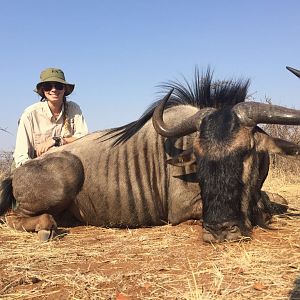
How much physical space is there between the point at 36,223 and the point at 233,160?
7.74 ft

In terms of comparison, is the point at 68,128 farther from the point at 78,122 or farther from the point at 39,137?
the point at 39,137

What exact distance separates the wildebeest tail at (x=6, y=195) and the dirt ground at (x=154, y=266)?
88 cm

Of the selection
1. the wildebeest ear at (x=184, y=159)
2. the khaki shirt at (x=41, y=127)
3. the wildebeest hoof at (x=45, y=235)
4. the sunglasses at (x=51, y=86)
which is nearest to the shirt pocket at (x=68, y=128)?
the khaki shirt at (x=41, y=127)

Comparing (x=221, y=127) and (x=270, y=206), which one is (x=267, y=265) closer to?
(x=221, y=127)

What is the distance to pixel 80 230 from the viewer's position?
5.19m

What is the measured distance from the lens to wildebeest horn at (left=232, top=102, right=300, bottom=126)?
13.8ft

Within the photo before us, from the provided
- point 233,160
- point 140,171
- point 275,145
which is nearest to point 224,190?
point 233,160

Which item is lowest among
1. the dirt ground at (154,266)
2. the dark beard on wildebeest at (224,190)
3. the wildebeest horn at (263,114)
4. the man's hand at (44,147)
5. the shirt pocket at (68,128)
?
the dirt ground at (154,266)

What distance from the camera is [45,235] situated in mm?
4516

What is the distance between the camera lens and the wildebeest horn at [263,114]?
4.21 metres

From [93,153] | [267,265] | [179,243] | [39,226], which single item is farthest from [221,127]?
[39,226]

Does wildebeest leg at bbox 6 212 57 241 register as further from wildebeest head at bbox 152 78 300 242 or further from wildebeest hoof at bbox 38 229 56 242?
wildebeest head at bbox 152 78 300 242

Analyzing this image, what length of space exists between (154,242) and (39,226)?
54.7 inches

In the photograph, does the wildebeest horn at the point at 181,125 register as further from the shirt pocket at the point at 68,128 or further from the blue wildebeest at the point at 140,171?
→ the shirt pocket at the point at 68,128
